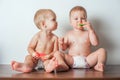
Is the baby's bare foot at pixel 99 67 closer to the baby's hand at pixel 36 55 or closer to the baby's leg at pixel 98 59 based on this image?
the baby's leg at pixel 98 59

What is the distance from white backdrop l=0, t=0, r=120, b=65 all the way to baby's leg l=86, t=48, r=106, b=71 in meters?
0.21

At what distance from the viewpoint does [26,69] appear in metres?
0.77

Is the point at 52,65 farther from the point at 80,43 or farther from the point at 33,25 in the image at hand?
the point at 33,25

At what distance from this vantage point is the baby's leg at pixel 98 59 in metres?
0.81

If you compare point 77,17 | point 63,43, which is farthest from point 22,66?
point 77,17

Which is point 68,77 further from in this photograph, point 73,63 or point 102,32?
point 102,32

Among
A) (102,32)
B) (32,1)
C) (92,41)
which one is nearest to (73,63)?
(92,41)

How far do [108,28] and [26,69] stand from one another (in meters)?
0.47

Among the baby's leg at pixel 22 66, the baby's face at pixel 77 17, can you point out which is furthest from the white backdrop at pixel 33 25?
the baby's leg at pixel 22 66

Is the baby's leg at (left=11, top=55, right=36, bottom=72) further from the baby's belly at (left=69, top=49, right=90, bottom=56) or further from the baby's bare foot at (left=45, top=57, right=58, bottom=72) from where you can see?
the baby's belly at (left=69, top=49, right=90, bottom=56)

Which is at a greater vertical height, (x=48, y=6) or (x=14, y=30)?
(x=48, y=6)

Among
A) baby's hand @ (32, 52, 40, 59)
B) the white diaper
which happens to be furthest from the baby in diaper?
baby's hand @ (32, 52, 40, 59)

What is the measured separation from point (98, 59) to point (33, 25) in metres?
0.37

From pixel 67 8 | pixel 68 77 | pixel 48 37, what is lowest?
pixel 68 77
